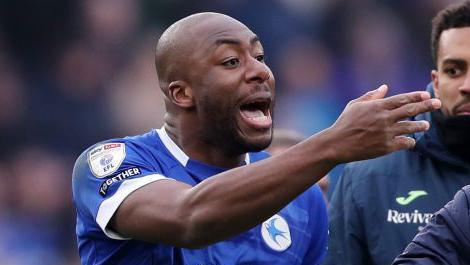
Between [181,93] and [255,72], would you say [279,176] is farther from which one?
[181,93]

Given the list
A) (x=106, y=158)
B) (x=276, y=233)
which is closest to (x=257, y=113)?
(x=276, y=233)

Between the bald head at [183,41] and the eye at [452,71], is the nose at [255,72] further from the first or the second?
the eye at [452,71]

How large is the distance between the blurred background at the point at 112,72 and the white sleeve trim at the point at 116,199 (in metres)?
4.96

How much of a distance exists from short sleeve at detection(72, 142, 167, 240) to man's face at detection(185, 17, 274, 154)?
1.00 feet

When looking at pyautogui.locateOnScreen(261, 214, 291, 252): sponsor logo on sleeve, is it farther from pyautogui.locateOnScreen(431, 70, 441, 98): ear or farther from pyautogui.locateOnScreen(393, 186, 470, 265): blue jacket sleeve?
pyautogui.locateOnScreen(431, 70, 441, 98): ear

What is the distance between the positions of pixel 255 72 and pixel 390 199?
1.12 meters

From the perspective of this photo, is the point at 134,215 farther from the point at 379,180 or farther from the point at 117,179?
the point at 379,180

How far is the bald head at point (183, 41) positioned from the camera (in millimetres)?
4199

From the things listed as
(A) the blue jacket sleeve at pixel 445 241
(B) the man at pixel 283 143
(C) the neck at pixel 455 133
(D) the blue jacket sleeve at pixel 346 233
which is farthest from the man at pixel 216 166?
(B) the man at pixel 283 143

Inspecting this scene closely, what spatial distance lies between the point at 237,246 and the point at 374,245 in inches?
34.1

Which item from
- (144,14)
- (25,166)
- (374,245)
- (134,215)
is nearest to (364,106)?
(134,215)

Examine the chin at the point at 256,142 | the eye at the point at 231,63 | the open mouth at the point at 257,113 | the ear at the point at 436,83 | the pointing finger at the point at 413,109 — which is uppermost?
the eye at the point at 231,63

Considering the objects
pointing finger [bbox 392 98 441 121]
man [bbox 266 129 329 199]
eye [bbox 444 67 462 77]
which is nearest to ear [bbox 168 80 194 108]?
pointing finger [bbox 392 98 441 121]

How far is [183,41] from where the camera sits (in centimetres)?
423
